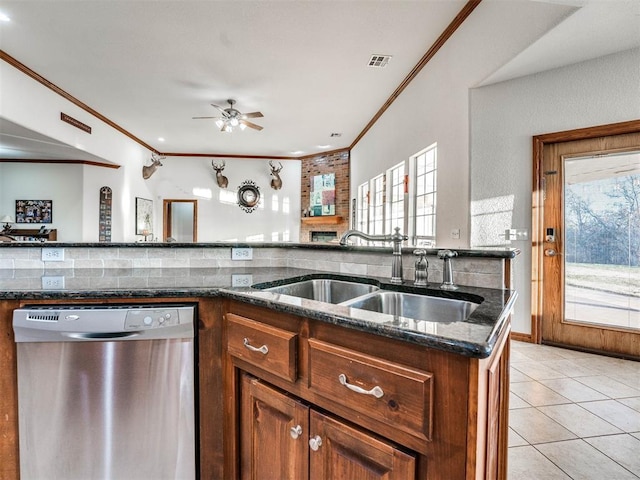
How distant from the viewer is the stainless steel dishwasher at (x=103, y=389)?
47.2 inches

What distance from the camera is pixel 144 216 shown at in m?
7.23

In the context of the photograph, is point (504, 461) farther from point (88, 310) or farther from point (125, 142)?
point (125, 142)

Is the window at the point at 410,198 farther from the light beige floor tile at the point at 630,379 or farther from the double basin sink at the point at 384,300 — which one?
the double basin sink at the point at 384,300

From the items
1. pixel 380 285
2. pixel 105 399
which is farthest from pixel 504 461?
pixel 105 399

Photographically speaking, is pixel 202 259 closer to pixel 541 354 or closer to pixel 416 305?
pixel 416 305

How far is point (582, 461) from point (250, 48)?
4141mm

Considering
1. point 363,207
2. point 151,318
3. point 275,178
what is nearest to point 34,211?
point 275,178

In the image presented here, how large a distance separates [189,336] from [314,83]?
3.89 m

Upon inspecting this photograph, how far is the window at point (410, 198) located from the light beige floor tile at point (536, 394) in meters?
1.85

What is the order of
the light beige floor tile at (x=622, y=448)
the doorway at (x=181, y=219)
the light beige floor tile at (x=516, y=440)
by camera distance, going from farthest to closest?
the doorway at (x=181, y=219)
the light beige floor tile at (x=516, y=440)
the light beige floor tile at (x=622, y=448)

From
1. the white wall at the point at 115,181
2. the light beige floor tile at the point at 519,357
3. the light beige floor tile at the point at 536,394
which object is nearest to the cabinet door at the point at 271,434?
the light beige floor tile at the point at 536,394

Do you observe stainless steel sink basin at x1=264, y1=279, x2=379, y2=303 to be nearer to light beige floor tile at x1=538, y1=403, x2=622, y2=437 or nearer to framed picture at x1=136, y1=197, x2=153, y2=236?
light beige floor tile at x1=538, y1=403, x2=622, y2=437

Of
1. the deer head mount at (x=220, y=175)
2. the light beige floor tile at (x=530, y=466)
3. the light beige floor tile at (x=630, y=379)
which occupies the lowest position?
the light beige floor tile at (x=530, y=466)

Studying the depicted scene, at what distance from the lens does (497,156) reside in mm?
3133
